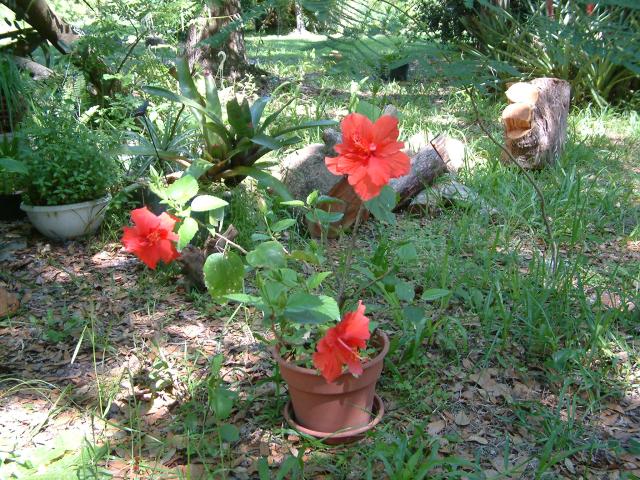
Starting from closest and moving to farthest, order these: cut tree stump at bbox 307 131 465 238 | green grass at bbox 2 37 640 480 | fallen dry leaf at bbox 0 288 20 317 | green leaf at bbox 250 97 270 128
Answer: green grass at bbox 2 37 640 480, fallen dry leaf at bbox 0 288 20 317, green leaf at bbox 250 97 270 128, cut tree stump at bbox 307 131 465 238

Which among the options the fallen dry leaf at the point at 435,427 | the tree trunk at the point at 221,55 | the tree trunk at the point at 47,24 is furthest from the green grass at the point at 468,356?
the tree trunk at the point at 221,55

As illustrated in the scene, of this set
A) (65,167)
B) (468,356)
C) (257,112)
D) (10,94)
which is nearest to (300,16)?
(468,356)

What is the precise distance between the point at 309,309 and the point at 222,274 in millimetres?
310

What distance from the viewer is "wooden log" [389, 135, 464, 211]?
342 centimetres

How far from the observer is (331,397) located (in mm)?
1747

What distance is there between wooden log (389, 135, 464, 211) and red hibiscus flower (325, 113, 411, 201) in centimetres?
186

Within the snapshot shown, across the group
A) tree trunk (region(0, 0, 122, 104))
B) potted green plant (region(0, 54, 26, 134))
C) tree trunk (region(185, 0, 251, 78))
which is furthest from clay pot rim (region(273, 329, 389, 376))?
tree trunk (region(185, 0, 251, 78))

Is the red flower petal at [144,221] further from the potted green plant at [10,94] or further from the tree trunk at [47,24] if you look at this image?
the tree trunk at [47,24]

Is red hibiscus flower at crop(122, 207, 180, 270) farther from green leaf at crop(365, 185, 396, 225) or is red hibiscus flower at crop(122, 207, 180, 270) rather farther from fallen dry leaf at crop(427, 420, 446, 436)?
fallen dry leaf at crop(427, 420, 446, 436)

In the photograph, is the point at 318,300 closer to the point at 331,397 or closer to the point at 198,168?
the point at 331,397

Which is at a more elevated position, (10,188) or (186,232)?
(186,232)

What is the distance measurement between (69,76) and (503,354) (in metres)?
3.13

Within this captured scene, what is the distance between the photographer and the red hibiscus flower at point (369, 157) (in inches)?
55.9

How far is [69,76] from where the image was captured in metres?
3.89
